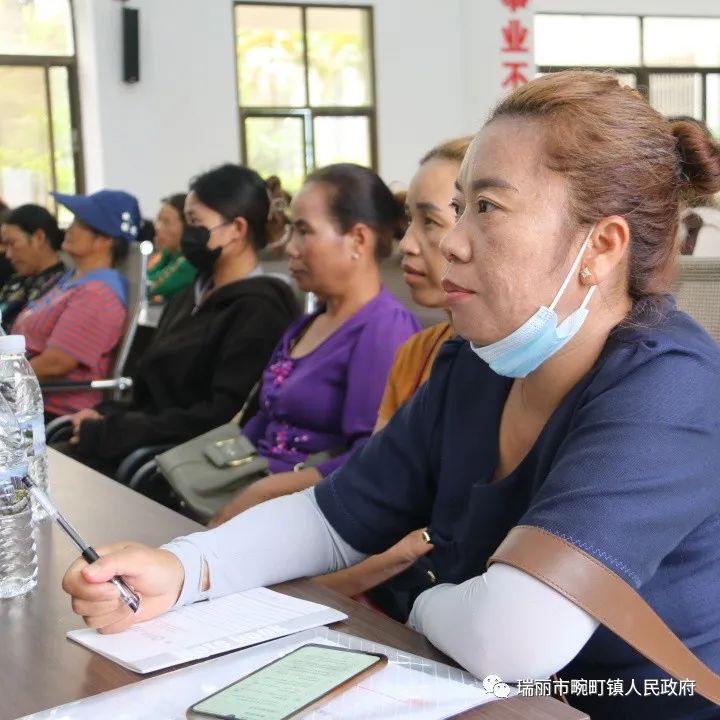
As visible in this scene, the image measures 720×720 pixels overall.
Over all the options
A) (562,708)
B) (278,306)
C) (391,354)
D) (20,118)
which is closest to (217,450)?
(391,354)

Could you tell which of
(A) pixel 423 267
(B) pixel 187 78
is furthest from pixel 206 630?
(B) pixel 187 78

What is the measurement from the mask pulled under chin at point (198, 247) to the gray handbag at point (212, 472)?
786 millimetres

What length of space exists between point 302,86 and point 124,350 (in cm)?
480

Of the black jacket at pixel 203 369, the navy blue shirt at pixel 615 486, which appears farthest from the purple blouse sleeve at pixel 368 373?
the navy blue shirt at pixel 615 486

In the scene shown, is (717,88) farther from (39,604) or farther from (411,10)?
(39,604)

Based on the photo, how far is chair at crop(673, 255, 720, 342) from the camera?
1.27 m

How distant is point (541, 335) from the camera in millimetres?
972

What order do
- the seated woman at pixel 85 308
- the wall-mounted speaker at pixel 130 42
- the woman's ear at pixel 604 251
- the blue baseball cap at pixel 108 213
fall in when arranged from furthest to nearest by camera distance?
Result: the wall-mounted speaker at pixel 130 42
the blue baseball cap at pixel 108 213
the seated woman at pixel 85 308
the woman's ear at pixel 604 251

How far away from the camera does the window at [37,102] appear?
6.83 m

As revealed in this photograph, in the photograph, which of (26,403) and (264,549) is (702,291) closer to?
(264,549)

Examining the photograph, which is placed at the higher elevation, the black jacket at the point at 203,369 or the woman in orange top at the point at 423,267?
the woman in orange top at the point at 423,267

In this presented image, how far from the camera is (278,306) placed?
254 centimetres

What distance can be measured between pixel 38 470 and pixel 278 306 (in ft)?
3.95

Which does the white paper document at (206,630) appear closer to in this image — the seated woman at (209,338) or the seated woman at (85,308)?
the seated woman at (209,338)
